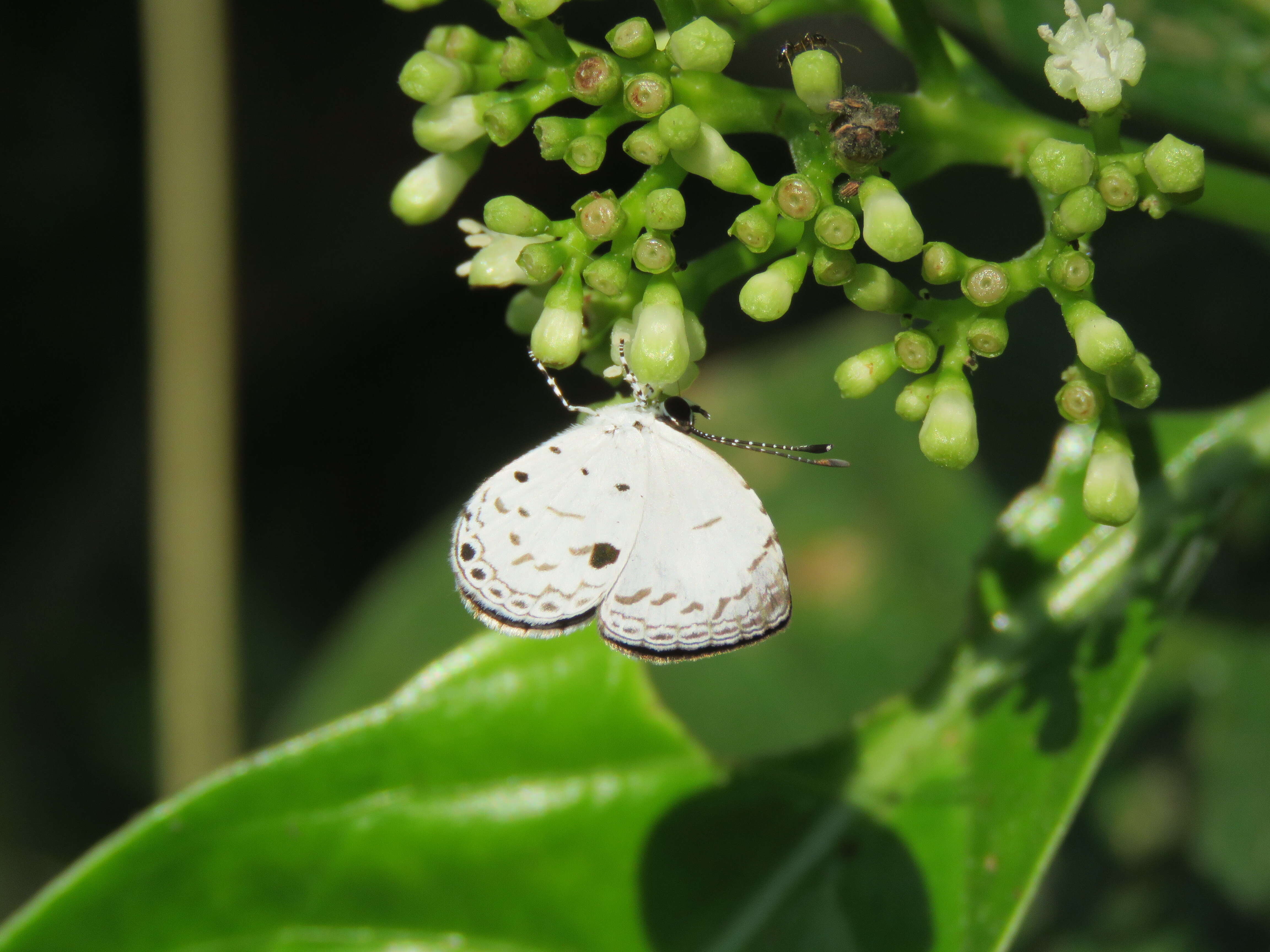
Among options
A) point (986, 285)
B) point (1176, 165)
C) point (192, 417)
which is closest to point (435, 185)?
point (986, 285)

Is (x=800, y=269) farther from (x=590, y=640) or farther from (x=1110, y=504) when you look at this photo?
(x=590, y=640)

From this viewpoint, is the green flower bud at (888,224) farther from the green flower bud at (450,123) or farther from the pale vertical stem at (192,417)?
the pale vertical stem at (192,417)

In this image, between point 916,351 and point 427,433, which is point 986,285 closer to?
point 916,351

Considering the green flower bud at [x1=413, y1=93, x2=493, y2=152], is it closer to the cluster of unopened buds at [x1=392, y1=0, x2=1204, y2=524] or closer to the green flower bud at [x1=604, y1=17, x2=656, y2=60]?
the cluster of unopened buds at [x1=392, y1=0, x2=1204, y2=524]

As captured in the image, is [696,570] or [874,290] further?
[696,570]

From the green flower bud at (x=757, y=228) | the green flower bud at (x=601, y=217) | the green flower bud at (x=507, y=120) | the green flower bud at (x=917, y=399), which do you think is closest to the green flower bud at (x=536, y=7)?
the green flower bud at (x=507, y=120)

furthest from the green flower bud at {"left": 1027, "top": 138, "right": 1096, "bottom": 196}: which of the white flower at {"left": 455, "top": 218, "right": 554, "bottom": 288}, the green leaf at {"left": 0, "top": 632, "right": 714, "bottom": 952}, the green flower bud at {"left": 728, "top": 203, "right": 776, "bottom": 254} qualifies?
the green leaf at {"left": 0, "top": 632, "right": 714, "bottom": 952}
